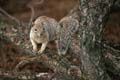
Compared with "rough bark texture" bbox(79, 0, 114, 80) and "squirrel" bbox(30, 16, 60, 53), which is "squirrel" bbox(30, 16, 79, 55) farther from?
"rough bark texture" bbox(79, 0, 114, 80)

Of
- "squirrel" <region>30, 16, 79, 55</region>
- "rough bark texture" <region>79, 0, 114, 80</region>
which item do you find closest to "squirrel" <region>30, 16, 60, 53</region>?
"squirrel" <region>30, 16, 79, 55</region>

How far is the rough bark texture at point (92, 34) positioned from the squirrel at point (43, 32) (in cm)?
86

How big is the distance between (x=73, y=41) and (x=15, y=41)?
1002mm

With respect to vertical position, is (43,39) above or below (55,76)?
above

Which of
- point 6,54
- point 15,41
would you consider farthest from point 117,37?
point 15,41

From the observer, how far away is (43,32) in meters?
6.20

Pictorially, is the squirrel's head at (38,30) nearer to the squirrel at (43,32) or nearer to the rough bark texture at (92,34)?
the squirrel at (43,32)

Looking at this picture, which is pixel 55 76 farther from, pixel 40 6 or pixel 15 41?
pixel 40 6

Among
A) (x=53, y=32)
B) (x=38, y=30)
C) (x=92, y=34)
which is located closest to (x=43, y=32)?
(x=38, y=30)

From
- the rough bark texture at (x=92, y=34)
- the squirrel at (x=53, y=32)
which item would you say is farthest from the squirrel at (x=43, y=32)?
the rough bark texture at (x=92, y=34)

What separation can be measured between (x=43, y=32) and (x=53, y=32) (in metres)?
0.30

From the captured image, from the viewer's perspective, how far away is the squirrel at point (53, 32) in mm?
6173

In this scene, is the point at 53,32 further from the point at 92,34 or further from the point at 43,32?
the point at 92,34

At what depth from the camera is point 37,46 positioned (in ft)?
22.0
